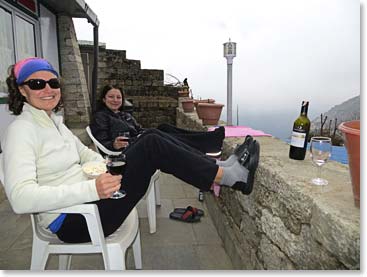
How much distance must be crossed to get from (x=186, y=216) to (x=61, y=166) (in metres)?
1.31

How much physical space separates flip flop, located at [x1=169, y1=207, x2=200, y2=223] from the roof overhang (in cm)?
Result: 407

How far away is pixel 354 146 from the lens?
2.55 feet

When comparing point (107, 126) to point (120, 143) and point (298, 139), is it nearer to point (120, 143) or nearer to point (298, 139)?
point (120, 143)

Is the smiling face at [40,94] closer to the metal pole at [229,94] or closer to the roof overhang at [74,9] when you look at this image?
the metal pole at [229,94]

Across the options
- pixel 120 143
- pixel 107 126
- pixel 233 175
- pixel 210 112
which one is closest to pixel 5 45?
pixel 107 126

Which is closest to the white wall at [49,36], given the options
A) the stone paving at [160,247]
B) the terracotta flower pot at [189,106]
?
the terracotta flower pot at [189,106]

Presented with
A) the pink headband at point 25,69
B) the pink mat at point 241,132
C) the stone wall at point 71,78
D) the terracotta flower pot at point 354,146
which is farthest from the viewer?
the stone wall at point 71,78

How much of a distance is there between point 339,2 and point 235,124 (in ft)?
5.37

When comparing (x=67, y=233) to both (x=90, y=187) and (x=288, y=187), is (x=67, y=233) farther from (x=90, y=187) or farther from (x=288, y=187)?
(x=288, y=187)

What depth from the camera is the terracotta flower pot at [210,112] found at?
2.75m

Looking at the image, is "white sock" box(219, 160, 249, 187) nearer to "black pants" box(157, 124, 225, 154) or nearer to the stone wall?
"black pants" box(157, 124, 225, 154)

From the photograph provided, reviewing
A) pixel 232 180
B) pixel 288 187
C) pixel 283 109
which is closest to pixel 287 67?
pixel 283 109

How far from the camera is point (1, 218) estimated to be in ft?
7.63

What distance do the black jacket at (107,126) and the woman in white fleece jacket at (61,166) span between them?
93cm
